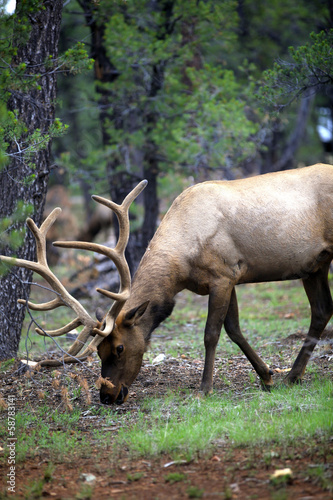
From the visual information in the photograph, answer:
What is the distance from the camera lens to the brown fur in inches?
225

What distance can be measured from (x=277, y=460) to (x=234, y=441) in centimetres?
44

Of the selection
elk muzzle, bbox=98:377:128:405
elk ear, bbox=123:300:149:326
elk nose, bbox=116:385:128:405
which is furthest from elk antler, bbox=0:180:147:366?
elk nose, bbox=116:385:128:405

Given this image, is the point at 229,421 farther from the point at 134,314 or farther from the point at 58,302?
the point at 58,302

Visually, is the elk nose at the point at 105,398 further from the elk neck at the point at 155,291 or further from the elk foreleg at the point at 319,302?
the elk foreleg at the point at 319,302

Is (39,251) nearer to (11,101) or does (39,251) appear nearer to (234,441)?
(11,101)

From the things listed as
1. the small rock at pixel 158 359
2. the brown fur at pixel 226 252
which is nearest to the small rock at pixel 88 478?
the brown fur at pixel 226 252

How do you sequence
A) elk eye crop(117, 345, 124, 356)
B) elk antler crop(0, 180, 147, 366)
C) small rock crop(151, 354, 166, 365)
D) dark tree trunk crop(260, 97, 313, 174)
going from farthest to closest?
1. dark tree trunk crop(260, 97, 313, 174)
2. small rock crop(151, 354, 166, 365)
3. elk eye crop(117, 345, 124, 356)
4. elk antler crop(0, 180, 147, 366)

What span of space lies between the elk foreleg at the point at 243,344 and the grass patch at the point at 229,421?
0.28 m

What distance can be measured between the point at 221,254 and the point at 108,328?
140cm

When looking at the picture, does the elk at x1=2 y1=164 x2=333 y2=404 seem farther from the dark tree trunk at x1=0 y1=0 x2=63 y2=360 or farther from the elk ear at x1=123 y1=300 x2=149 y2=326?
the dark tree trunk at x1=0 y1=0 x2=63 y2=360

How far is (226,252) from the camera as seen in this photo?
5844 mm

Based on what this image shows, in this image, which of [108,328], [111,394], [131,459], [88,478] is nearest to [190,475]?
[131,459]

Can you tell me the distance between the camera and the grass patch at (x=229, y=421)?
4.29 metres

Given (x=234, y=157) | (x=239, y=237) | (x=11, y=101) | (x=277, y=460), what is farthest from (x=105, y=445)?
(x=234, y=157)
